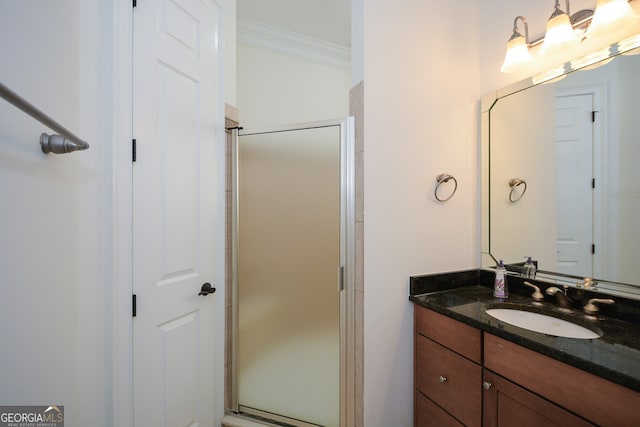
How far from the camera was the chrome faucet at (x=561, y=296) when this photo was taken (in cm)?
116

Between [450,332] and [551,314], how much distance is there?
1.40 ft

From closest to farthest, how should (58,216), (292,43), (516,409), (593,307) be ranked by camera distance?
(58,216) < (516,409) < (593,307) < (292,43)

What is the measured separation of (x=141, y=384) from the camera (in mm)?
1024

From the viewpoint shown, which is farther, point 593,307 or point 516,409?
point 593,307

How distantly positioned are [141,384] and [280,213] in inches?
39.6

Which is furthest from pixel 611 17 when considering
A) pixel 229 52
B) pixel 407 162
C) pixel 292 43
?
pixel 292 43

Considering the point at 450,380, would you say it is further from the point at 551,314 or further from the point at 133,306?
the point at 133,306

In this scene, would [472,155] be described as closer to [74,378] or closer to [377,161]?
[377,161]

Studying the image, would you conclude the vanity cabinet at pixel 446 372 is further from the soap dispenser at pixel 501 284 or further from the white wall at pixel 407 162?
the soap dispenser at pixel 501 284

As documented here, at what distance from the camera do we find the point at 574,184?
3.98 feet

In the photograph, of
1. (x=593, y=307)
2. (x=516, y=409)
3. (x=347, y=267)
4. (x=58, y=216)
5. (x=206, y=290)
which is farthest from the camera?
(x=347, y=267)

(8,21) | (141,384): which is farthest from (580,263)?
(8,21)

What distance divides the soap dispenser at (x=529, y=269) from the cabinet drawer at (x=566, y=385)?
0.60 meters

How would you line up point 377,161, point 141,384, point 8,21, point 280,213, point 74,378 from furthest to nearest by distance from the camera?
point 280,213, point 377,161, point 141,384, point 74,378, point 8,21
